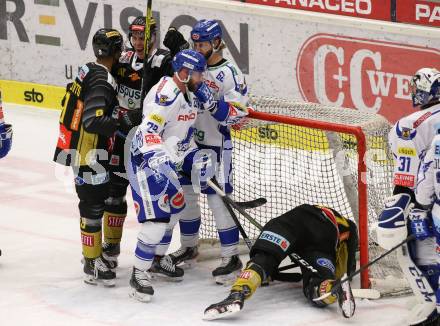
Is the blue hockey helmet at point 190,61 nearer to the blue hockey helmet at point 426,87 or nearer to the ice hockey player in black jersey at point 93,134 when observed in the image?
the ice hockey player in black jersey at point 93,134

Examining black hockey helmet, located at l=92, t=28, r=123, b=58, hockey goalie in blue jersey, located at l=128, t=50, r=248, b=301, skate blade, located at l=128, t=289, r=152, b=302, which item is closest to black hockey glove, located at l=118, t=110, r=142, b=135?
hockey goalie in blue jersey, located at l=128, t=50, r=248, b=301

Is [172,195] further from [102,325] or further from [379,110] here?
[379,110]

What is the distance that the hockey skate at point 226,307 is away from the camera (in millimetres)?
6230

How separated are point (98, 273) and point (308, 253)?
3.91ft

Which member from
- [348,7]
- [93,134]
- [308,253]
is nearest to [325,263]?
[308,253]

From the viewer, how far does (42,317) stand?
20.9ft

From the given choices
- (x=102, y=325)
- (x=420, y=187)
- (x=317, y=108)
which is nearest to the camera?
(x=420, y=187)

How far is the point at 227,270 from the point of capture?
6965 millimetres

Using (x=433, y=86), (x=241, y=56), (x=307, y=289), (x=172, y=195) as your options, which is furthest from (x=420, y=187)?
(x=241, y=56)

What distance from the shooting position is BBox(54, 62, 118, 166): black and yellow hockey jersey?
6.56 meters

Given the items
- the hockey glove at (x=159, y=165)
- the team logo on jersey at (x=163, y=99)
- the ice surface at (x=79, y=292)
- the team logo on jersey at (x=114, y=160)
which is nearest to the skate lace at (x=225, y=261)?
the ice surface at (x=79, y=292)

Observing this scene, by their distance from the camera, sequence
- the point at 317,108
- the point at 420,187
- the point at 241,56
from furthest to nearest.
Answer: the point at 241,56
the point at 317,108
the point at 420,187

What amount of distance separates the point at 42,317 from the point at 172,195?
3.11 ft

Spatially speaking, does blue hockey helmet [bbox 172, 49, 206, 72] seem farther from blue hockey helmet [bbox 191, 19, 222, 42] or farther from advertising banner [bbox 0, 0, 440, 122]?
advertising banner [bbox 0, 0, 440, 122]
